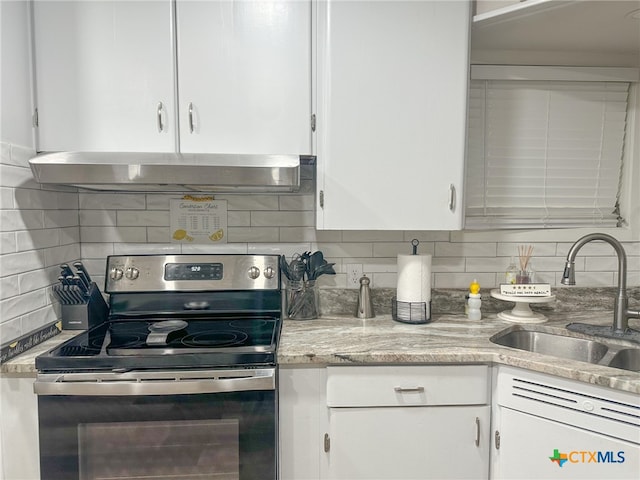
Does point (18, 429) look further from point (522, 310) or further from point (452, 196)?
point (522, 310)

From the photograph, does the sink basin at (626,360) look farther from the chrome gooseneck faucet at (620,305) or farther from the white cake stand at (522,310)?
the white cake stand at (522,310)

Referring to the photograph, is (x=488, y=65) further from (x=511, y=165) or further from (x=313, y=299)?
(x=313, y=299)

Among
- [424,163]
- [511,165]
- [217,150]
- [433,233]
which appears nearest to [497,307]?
[433,233]

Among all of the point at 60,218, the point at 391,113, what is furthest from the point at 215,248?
the point at 391,113

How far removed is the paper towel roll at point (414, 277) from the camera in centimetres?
176

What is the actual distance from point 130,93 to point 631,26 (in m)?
1.89

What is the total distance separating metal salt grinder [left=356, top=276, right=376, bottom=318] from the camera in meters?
1.87

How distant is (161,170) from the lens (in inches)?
58.2

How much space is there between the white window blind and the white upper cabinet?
90cm

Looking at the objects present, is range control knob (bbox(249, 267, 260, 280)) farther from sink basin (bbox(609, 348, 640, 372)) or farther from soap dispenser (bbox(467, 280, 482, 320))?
sink basin (bbox(609, 348, 640, 372))

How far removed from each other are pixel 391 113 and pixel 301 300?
840 millimetres

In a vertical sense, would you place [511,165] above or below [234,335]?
above

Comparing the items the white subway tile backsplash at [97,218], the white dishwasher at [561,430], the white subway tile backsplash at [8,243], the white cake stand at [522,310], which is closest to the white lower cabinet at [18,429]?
the white subway tile backsplash at [8,243]

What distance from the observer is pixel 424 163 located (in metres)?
1.67
